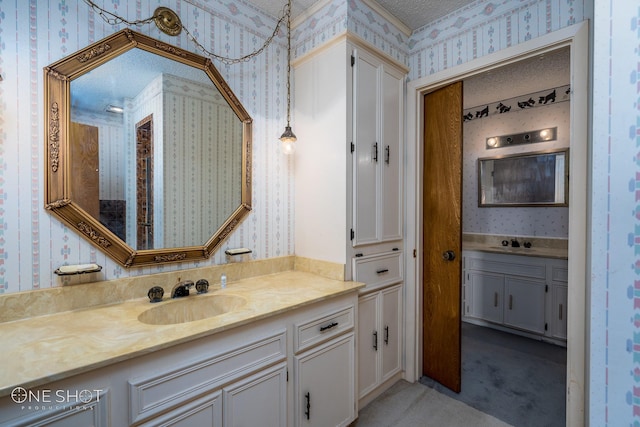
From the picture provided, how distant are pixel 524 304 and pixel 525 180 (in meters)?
1.43

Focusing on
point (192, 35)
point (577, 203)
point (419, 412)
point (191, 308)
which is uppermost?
point (192, 35)

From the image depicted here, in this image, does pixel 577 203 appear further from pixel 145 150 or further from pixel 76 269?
pixel 76 269

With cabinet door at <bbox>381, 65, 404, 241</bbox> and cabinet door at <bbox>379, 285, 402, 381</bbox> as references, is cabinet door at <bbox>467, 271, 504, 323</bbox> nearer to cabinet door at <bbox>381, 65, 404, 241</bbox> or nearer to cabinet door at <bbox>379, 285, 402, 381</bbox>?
cabinet door at <bbox>379, 285, 402, 381</bbox>

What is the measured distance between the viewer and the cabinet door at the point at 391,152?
2.12 meters

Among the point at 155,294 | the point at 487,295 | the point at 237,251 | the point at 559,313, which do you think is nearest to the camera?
the point at 155,294

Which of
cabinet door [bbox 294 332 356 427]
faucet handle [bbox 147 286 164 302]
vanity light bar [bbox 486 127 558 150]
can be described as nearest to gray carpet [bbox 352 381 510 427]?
cabinet door [bbox 294 332 356 427]

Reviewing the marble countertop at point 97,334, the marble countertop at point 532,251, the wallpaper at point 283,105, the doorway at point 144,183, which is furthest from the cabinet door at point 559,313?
the doorway at point 144,183

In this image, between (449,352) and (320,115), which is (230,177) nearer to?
(320,115)

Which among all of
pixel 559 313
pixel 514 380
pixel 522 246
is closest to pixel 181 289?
pixel 514 380

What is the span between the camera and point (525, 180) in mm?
3324

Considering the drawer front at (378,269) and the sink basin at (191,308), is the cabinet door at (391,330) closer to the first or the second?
the drawer front at (378,269)

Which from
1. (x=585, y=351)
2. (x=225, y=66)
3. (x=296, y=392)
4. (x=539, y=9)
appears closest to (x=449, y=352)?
(x=585, y=351)

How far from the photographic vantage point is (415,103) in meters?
2.28

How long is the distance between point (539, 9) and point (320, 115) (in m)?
1.47
